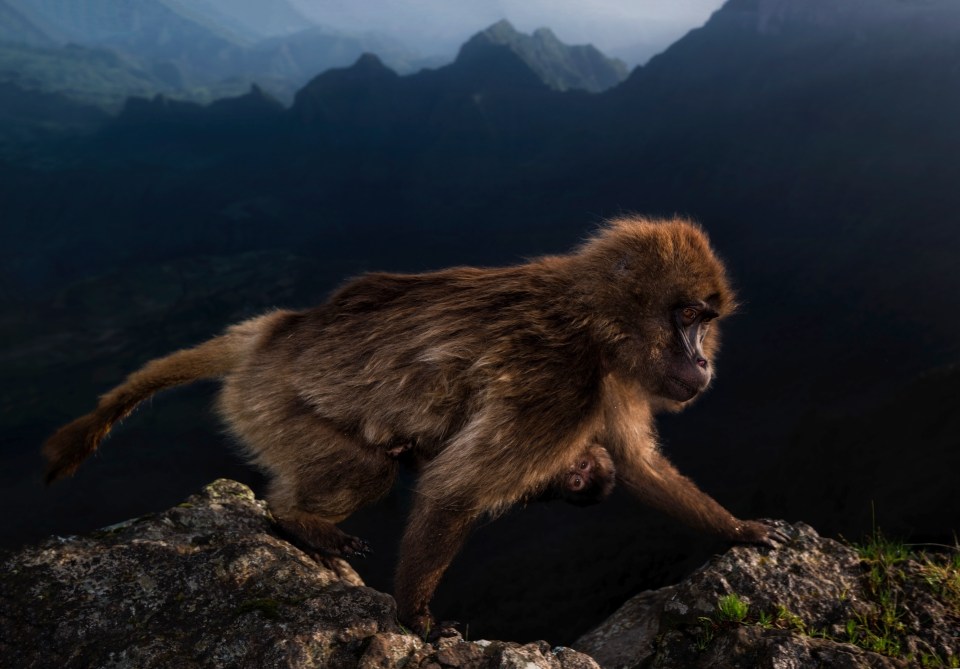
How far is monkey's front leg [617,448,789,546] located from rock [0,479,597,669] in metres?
1.65

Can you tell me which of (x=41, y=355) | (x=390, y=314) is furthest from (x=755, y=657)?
(x=41, y=355)

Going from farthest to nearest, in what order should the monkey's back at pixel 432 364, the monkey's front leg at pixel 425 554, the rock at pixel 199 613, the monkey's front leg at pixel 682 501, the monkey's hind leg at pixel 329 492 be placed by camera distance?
the monkey's front leg at pixel 682 501, the monkey's hind leg at pixel 329 492, the monkey's back at pixel 432 364, the monkey's front leg at pixel 425 554, the rock at pixel 199 613

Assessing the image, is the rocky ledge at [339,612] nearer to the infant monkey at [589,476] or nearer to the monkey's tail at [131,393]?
the monkey's tail at [131,393]

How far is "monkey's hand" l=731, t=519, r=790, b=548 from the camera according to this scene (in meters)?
3.90

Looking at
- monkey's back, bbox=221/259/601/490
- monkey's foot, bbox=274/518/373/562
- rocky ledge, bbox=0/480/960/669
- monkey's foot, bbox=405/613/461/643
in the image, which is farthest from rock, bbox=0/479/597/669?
monkey's back, bbox=221/259/601/490

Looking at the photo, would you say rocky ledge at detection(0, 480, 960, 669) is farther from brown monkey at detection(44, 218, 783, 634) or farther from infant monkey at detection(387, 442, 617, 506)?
infant monkey at detection(387, 442, 617, 506)

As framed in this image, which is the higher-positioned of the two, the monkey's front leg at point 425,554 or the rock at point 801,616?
the monkey's front leg at point 425,554

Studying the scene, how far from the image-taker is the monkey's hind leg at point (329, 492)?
385 cm

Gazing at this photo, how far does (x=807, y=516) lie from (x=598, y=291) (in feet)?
20.9

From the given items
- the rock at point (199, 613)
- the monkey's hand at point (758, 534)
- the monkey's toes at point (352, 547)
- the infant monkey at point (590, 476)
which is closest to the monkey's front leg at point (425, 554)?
the rock at point (199, 613)

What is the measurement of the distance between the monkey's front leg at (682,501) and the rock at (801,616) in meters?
0.15

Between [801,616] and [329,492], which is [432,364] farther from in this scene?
[801,616]

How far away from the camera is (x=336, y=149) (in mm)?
56688

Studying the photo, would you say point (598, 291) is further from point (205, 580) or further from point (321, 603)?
point (205, 580)
